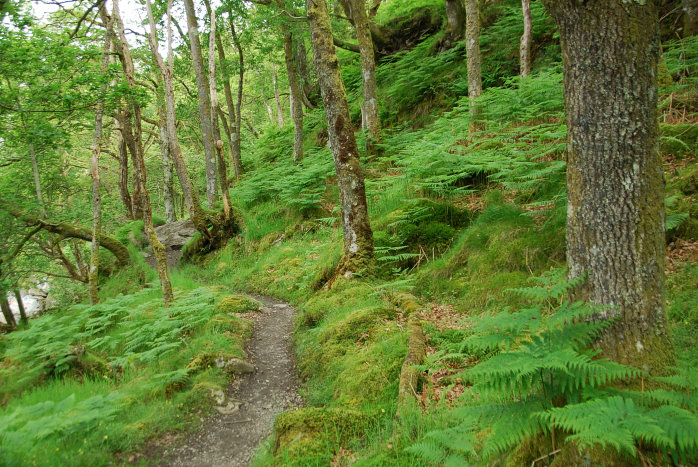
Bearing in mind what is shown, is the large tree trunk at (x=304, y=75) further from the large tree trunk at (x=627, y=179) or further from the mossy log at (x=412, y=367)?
the large tree trunk at (x=627, y=179)

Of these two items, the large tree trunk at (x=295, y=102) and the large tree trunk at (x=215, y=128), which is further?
the large tree trunk at (x=295, y=102)

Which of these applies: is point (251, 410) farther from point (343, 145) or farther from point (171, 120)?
point (171, 120)

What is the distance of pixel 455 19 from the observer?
47.0 feet

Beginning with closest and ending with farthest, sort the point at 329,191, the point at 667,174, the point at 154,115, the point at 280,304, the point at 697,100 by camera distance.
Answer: the point at 667,174, the point at 697,100, the point at 280,304, the point at 329,191, the point at 154,115

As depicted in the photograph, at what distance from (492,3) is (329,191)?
377 inches

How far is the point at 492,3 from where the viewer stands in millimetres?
14688

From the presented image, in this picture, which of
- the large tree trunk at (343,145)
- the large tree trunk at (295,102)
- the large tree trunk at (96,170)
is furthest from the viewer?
the large tree trunk at (295,102)

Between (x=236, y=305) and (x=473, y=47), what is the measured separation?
8.67 meters

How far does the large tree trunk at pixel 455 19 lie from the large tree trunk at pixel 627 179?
44.4 ft

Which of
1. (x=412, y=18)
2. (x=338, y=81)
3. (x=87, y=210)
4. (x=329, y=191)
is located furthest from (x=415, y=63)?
(x=87, y=210)

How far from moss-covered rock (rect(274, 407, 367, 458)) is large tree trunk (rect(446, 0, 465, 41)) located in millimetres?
14746

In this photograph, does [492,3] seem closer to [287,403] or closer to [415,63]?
[415,63]

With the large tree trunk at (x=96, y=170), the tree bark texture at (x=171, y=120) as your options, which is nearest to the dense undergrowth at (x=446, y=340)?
the large tree trunk at (x=96, y=170)

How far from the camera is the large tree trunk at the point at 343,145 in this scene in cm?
724
